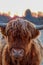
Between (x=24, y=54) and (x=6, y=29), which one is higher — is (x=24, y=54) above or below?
below

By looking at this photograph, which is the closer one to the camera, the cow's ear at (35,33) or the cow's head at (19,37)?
the cow's head at (19,37)

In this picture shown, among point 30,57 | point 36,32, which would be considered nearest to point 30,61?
point 30,57

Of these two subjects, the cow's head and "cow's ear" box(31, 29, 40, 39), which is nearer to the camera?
the cow's head

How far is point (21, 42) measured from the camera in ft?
21.0

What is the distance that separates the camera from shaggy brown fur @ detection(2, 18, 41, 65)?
21.0 feet

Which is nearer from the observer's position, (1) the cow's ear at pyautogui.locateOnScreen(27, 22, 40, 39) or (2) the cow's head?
(2) the cow's head

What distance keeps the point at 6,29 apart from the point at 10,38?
0.20 meters

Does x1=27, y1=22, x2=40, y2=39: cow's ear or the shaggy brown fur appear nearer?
the shaggy brown fur

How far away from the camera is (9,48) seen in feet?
21.2

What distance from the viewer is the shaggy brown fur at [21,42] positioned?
252 inches

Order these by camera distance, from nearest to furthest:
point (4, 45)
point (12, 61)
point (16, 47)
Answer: point (16, 47)
point (12, 61)
point (4, 45)

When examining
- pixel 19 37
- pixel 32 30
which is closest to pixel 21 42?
pixel 19 37

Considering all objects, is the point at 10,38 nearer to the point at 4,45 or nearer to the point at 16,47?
the point at 16,47

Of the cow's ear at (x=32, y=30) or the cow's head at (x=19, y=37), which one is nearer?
the cow's head at (x=19, y=37)
